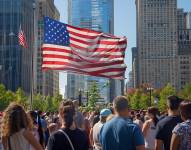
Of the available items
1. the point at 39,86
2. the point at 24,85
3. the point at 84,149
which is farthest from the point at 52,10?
the point at 84,149

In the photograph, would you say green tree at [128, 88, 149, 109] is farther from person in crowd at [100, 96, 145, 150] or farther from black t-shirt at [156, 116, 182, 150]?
person in crowd at [100, 96, 145, 150]

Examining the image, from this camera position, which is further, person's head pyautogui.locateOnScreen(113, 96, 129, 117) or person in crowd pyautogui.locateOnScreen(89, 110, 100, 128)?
person in crowd pyautogui.locateOnScreen(89, 110, 100, 128)

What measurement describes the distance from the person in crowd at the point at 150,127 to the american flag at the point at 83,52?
209 inches

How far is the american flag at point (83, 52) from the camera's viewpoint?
17703 mm

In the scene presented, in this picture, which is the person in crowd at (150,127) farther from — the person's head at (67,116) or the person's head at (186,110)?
the person's head at (67,116)

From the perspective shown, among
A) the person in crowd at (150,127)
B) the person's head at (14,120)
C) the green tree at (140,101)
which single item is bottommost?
the green tree at (140,101)

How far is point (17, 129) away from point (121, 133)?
53.9 inches

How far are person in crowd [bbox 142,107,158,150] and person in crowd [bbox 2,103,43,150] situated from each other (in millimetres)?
5518

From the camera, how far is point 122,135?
7027 millimetres

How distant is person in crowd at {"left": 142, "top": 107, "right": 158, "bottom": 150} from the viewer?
12.1 metres

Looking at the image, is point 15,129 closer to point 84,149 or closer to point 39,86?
point 84,149

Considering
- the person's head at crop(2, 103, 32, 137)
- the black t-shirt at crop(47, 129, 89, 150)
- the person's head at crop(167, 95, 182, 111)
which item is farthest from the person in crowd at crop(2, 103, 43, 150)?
the person's head at crop(167, 95, 182, 111)

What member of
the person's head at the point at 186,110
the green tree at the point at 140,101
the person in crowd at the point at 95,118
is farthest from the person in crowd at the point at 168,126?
the green tree at the point at 140,101

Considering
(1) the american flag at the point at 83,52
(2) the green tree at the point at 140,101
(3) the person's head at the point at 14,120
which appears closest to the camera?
(3) the person's head at the point at 14,120
